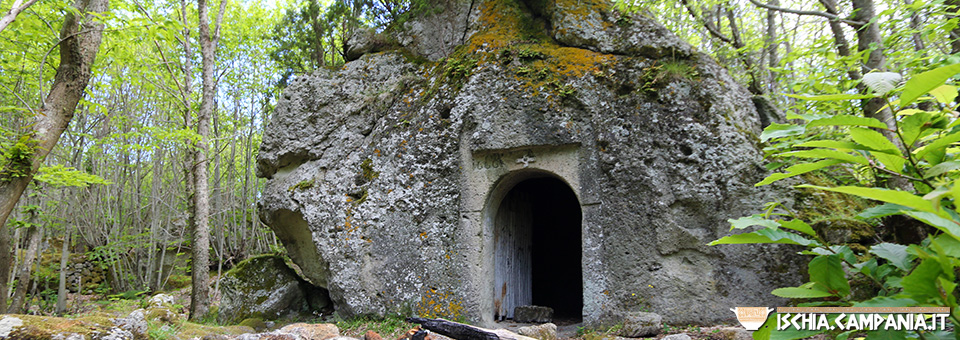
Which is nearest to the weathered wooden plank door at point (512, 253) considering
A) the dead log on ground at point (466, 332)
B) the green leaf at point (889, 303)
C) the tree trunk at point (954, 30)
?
the dead log on ground at point (466, 332)

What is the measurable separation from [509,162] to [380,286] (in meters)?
2.18

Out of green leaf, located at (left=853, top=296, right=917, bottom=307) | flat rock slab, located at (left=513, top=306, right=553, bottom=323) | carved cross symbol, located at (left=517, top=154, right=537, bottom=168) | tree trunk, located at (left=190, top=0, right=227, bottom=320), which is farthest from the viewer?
tree trunk, located at (left=190, top=0, right=227, bottom=320)

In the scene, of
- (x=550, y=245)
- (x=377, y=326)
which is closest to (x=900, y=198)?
(x=377, y=326)

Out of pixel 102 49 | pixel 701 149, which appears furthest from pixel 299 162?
pixel 701 149

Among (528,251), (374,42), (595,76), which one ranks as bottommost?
(528,251)

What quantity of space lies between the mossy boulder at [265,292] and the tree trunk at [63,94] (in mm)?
2668

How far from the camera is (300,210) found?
21.2 ft

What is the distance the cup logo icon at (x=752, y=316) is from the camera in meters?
1.62

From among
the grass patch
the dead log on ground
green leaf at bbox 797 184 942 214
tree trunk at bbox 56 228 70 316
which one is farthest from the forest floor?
tree trunk at bbox 56 228 70 316

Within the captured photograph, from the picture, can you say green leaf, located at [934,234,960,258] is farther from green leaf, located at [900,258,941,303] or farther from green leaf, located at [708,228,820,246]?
green leaf, located at [708,228,820,246]

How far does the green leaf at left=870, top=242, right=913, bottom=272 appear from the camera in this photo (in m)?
1.08

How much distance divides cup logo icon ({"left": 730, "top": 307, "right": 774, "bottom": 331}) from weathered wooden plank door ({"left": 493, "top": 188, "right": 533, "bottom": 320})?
→ 4.42 m

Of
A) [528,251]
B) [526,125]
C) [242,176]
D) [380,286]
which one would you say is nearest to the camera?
[526,125]

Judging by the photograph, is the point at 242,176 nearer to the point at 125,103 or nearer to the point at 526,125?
the point at 125,103
